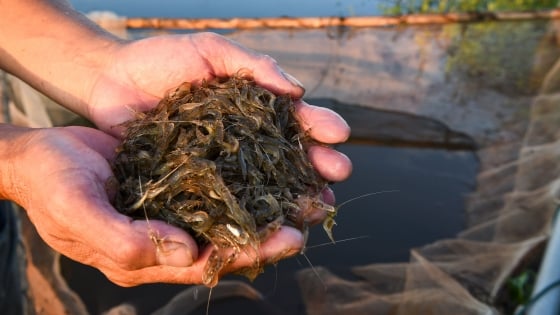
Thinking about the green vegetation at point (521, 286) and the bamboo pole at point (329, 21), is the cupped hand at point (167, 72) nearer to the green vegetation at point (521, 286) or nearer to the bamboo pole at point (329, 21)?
the green vegetation at point (521, 286)

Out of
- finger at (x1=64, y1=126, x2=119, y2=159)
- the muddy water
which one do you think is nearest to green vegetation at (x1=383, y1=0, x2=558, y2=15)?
the muddy water

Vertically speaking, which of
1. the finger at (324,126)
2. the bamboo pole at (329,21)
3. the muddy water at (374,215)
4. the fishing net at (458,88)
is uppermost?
the bamboo pole at (329,21)

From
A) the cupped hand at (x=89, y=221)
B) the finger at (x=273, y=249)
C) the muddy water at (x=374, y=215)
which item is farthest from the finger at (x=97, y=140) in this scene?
the muddy water at (x=374, y=215)

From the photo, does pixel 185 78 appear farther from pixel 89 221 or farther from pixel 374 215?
pixel 374 215

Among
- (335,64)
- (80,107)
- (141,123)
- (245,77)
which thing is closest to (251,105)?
(245,77)

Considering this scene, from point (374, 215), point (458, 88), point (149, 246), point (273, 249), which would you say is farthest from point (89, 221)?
point (458, 88)

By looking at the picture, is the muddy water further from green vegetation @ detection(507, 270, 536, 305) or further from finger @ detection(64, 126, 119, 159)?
finger @ detection(64, 126, 119, 159)
